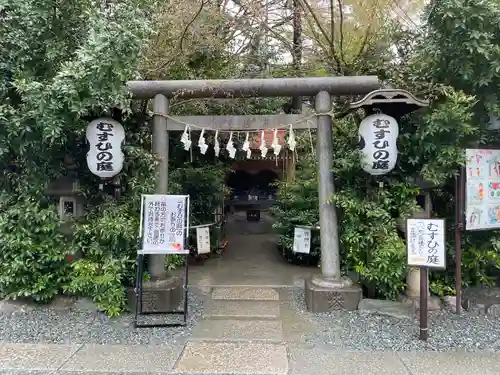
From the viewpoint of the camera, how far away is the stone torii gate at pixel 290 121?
5.54m

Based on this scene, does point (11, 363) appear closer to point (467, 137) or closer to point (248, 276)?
point (248, 276)

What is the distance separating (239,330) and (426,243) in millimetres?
2593

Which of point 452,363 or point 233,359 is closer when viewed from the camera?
point 452,363

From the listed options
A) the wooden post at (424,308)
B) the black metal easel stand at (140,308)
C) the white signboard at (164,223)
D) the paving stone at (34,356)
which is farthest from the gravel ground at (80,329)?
the wooden post at (424,308)

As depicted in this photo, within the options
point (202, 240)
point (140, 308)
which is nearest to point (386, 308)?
point (140, 308)

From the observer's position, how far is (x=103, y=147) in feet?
16.9

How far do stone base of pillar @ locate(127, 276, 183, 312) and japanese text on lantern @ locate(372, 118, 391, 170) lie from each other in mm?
3408

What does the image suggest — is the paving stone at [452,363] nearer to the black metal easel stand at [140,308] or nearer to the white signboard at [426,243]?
the white signboard at [426,243]

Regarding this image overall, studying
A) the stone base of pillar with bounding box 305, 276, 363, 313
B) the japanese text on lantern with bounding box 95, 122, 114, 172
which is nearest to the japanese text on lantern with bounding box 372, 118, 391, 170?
the stone base of pillar with bounding box 305, 276, 363, 313

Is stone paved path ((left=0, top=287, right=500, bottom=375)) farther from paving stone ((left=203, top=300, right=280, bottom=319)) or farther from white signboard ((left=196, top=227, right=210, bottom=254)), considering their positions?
white signboard ((left=196, top=227, right=210, bottom=254))

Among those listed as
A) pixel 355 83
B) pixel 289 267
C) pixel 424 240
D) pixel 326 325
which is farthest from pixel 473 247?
pixel 289 267

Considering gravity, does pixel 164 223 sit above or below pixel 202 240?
above

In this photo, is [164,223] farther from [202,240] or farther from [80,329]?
[202,240]

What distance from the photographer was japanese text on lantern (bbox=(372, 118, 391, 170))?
5117 mm
